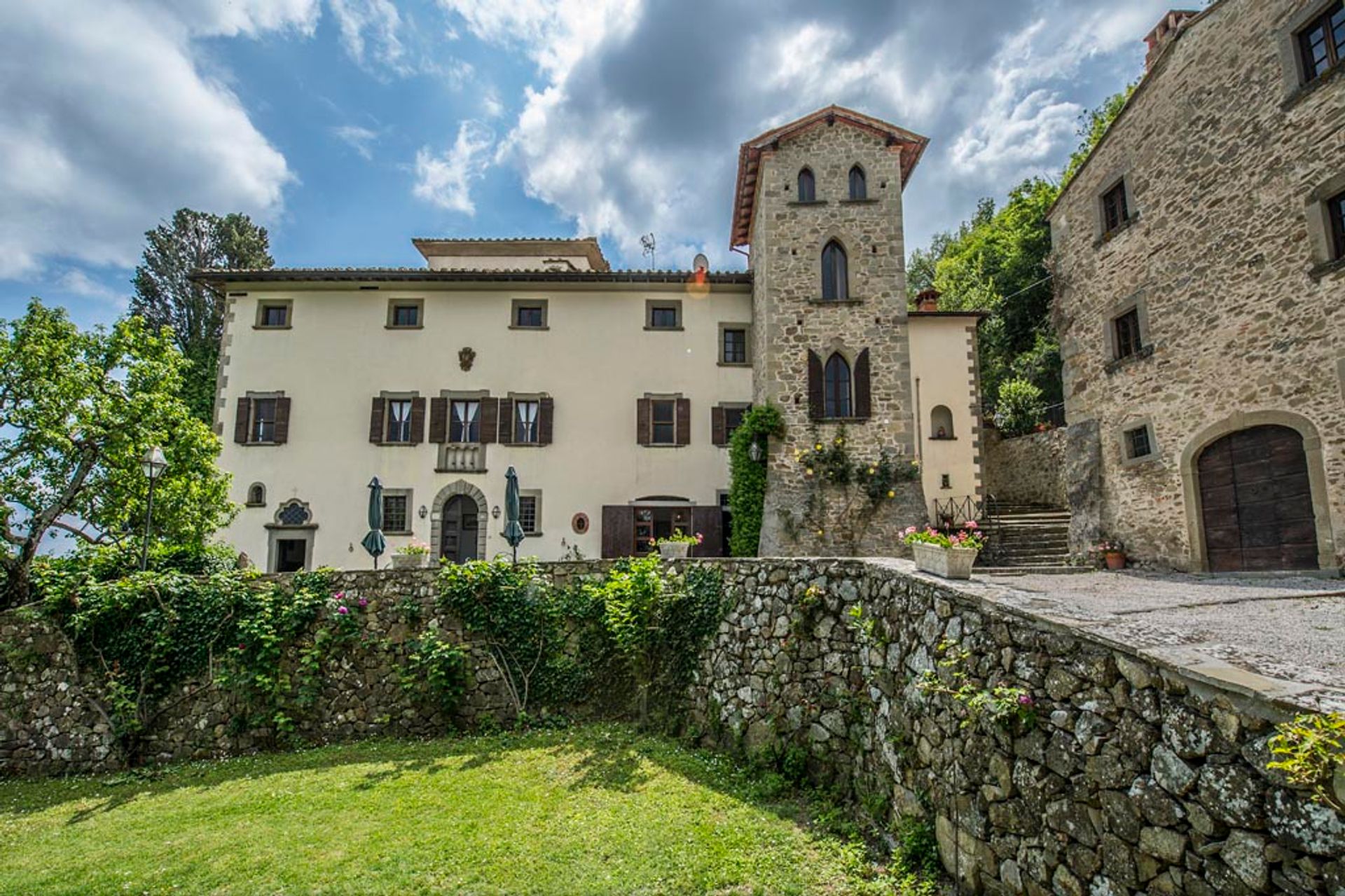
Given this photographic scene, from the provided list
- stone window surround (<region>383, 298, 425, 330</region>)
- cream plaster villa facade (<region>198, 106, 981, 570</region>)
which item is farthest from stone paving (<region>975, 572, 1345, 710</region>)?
stone window surround (<region>383, 298, 425, 330</region>)

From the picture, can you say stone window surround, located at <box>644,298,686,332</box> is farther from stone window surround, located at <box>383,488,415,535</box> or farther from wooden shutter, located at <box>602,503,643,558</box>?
stone window surround, located at <box>383,488,415,535</box>

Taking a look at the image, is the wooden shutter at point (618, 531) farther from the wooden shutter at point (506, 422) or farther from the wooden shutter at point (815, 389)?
the wooden shutter at point (815, 389)

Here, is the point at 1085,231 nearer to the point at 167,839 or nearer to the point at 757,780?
the point at 757,780

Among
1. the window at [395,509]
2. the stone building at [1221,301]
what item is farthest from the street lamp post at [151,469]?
the stone building at [1221,301]

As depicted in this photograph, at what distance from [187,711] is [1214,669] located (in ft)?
43.8

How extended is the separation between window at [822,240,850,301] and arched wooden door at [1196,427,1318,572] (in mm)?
8210

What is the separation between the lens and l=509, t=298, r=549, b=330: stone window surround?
1803cm

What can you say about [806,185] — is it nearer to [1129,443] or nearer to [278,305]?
[1129,443]

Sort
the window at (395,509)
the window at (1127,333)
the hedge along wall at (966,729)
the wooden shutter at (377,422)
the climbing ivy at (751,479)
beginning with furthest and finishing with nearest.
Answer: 1. the wooden shutter at (377,422)
2. the window at (395,509)
3. the climbing ivy at (751,479)
4. the window at (1127,333)
5. the hedge along wall at (966,729)

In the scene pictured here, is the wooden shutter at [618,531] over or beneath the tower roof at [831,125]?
beneath

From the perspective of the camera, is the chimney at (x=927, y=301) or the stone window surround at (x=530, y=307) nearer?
the stone window surround at (x=530, y=307)

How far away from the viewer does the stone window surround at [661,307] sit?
18.0 m

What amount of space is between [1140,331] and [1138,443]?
6.99 feet

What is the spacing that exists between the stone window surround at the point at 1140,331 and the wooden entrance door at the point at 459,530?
15093mm
